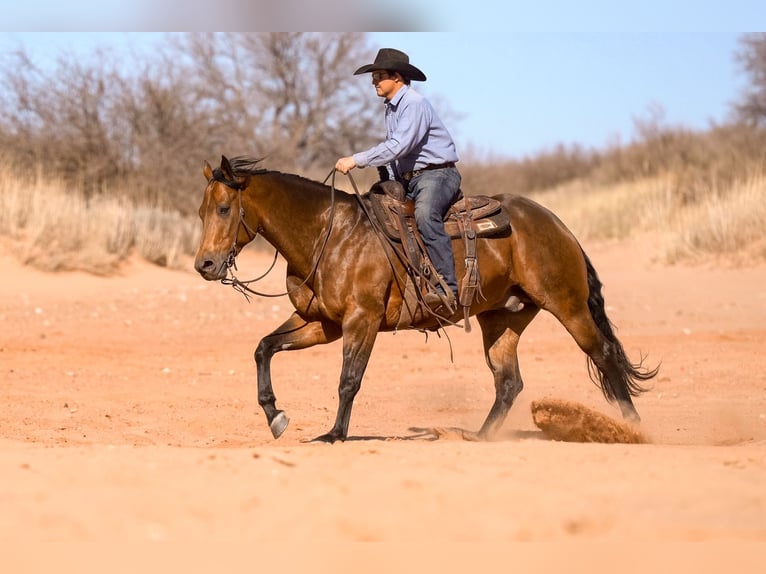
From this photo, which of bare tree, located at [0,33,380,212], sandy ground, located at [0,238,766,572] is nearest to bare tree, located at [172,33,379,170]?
bare tree, located at [0,33,380,212]

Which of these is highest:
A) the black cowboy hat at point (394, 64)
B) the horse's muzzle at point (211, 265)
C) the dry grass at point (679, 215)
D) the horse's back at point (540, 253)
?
the black cowboy hat at point (394, 64)

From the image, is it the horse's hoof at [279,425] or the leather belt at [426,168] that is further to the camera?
the leather belt at [426,168]

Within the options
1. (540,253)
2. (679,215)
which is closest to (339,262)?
(540,253)

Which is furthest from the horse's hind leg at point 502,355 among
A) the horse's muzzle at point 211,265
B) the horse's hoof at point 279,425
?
the horse's muzzle at point 211,265

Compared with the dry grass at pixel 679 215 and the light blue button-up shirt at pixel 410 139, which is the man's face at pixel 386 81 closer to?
the light blue button-up shirt at pixel 410 139

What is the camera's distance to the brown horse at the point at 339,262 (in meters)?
8.56

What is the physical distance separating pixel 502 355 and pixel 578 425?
0.91 meters

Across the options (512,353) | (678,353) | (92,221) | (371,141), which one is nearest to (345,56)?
(371,141)

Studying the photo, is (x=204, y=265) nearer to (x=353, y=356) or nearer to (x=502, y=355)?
(x=353, y=356)

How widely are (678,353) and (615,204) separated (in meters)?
16.4

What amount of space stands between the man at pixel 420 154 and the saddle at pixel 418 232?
81 millimetres

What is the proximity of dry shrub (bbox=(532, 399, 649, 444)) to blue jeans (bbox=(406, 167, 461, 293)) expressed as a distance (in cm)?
158

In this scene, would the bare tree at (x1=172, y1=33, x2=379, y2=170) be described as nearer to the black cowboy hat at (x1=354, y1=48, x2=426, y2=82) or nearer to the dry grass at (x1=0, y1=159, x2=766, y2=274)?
the dry grass at (x1=0, y1=159, x2=766, y2=274)

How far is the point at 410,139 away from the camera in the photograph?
8.72 metres
